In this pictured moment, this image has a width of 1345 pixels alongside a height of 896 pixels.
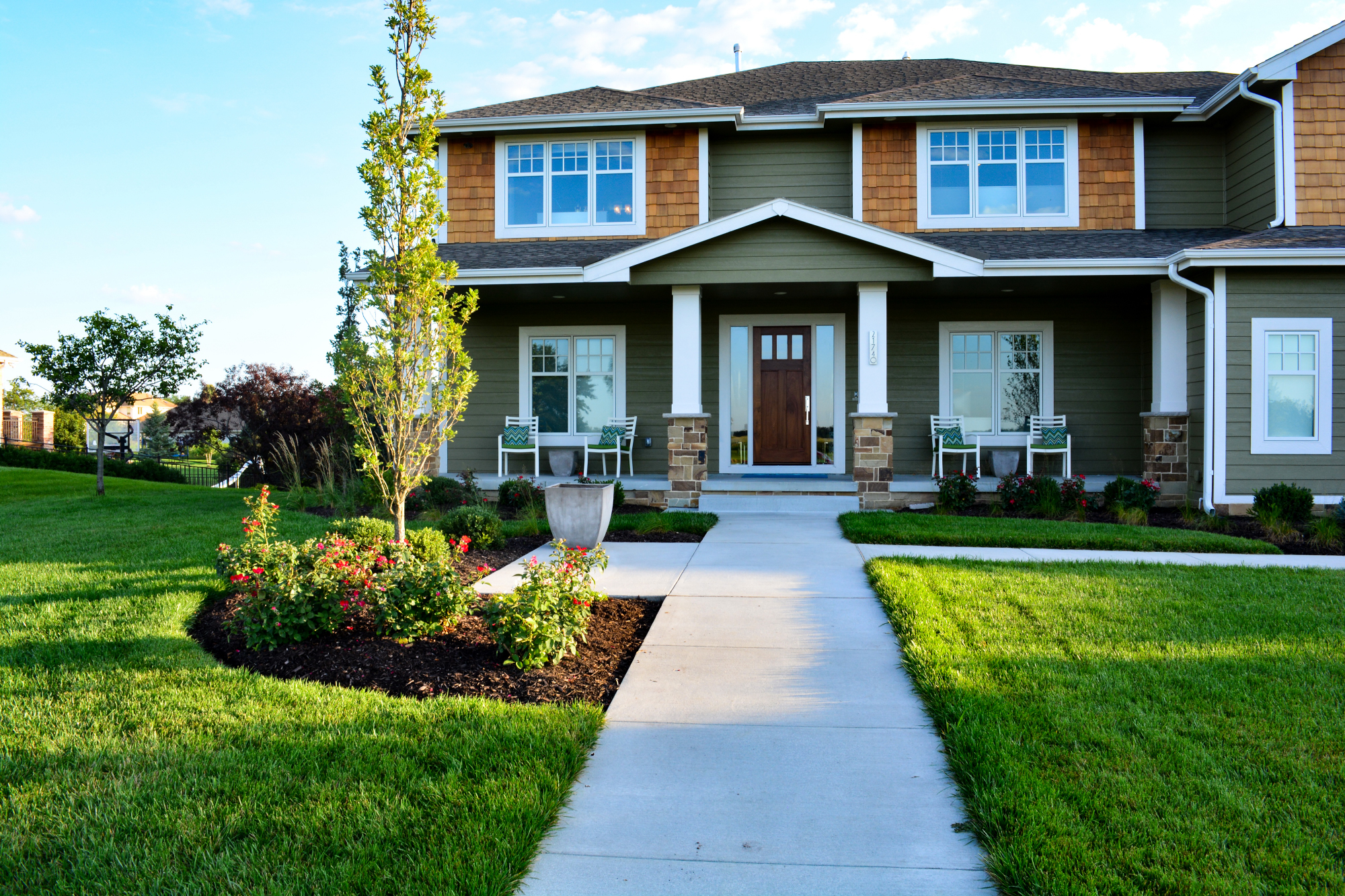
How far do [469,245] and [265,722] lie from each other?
9.99 metres

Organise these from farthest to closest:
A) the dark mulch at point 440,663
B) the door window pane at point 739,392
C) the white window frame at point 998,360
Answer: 1. the door window pane at point 739,392
2. the white window frame at point 998,360
3. the dark mulch at point 440,663

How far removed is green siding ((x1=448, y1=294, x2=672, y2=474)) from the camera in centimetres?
1216

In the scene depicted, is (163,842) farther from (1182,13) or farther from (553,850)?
(1182,13)

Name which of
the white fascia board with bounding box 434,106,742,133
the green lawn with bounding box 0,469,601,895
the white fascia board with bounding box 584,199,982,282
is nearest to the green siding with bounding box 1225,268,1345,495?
the white fascia board with bounding box 584,199,982,282

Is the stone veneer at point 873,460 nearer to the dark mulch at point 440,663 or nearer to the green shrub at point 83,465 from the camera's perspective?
the dark mulch at point 440,663

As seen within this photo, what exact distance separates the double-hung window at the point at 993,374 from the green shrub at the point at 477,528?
23.9ft

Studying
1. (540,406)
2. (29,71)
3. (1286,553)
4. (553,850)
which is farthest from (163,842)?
(29,71)

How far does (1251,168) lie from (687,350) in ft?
27.9

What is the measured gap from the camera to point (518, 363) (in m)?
12.3

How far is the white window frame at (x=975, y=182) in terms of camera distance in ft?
37.9

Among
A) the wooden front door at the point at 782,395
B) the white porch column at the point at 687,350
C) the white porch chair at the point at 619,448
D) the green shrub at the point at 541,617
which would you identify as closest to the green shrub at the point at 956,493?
the wooden front door at the point at 782,395

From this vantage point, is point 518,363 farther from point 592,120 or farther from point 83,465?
point 83,465

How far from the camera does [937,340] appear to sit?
11.9 meters

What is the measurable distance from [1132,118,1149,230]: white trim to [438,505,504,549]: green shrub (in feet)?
33.7
